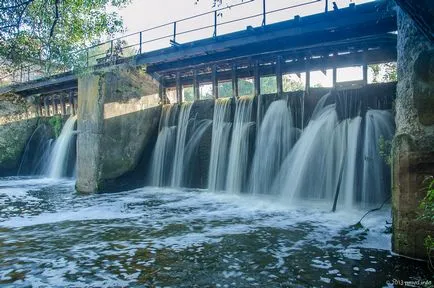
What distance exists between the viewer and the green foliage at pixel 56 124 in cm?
1925

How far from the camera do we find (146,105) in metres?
13.6

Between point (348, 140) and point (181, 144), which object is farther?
point (181, 144)

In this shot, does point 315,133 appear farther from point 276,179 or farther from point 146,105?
point 146,105

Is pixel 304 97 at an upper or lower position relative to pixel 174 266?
upper

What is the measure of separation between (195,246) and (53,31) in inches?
191

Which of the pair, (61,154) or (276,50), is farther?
(61,154)

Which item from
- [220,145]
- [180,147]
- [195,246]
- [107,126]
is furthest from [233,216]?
[107,126]

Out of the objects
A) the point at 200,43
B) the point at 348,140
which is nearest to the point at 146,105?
the point at 200,43

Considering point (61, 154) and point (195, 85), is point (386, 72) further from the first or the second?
point (61, 154)

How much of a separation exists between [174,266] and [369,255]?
9.30ft

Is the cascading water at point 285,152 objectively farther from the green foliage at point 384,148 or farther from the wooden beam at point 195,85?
the green foliage at point 384,148

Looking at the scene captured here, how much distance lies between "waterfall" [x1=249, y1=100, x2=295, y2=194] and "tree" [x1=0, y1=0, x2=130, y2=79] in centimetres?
559

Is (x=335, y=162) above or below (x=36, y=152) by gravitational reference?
below

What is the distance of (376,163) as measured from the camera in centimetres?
918
